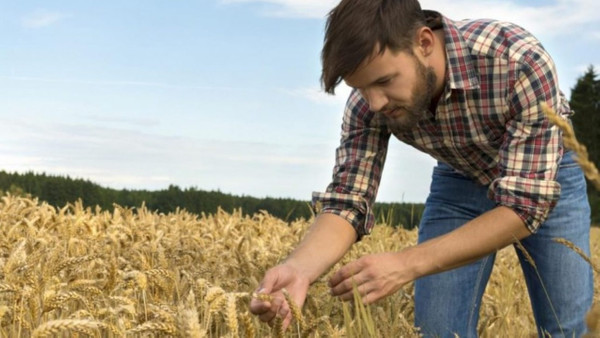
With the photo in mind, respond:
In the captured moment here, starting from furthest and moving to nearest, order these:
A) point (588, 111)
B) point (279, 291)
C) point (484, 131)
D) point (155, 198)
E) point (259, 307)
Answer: point (588, 111)
point (155, 198)
point (484, 131)
point (279, 291)
point (259, 307)

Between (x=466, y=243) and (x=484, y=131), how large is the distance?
74 centimetres

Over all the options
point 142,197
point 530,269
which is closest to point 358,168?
point 530,269

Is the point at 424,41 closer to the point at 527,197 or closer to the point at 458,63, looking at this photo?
the point at 458,63

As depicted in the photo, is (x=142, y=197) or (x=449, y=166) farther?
(x=142, y=197)

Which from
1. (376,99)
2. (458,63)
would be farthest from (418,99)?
(458,63)

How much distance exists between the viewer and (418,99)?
10.6 feet

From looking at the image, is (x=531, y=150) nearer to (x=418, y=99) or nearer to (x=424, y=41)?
(x=418, y=99)

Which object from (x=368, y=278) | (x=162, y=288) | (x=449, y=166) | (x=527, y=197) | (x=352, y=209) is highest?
(x=449, y=166)

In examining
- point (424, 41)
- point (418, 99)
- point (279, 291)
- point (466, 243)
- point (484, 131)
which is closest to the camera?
point (279, 291)

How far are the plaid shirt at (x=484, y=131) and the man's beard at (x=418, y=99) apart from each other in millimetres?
175

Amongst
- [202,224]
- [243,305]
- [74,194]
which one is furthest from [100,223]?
[74,194]

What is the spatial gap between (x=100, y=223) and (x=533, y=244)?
4016 mm

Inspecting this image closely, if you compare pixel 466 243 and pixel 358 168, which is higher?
pixel 358 168

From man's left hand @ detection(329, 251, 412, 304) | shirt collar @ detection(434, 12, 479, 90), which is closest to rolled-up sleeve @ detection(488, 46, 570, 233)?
shirt collar @ detection(434, 12, 479, 90)
